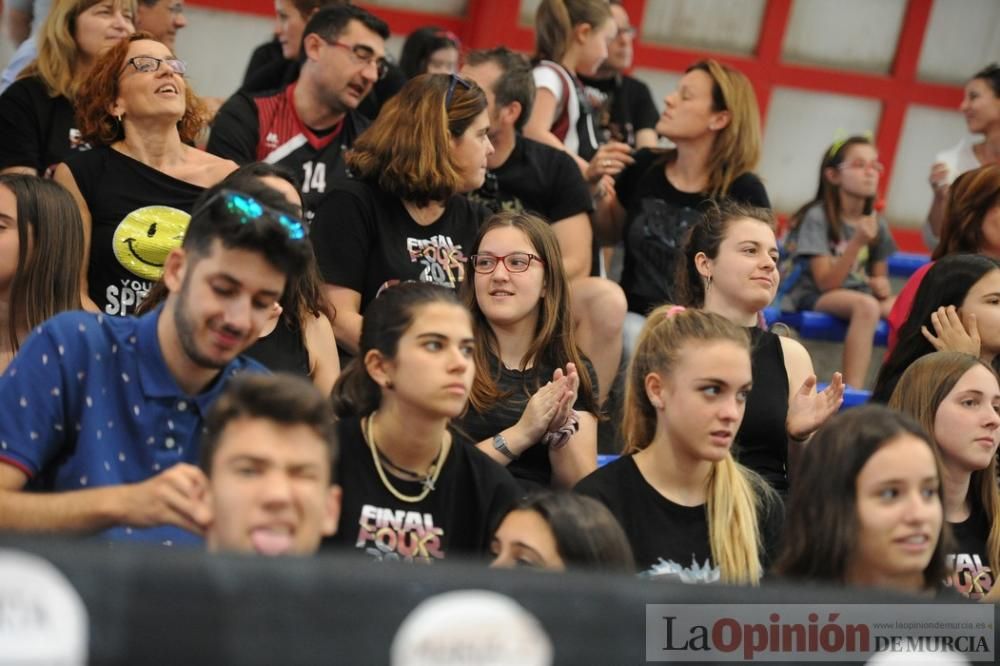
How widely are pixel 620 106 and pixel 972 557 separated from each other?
2813 millimetres

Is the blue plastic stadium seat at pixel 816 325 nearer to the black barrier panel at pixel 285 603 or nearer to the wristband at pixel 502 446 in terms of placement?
the wristband at pixel 502 446

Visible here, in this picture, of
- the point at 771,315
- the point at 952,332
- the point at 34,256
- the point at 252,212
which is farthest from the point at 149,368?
the point at 771,315

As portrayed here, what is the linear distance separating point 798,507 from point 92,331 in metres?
1.12

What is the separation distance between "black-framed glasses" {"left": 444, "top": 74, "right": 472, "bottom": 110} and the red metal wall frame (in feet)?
7.68

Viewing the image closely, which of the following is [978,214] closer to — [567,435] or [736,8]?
[567,435]

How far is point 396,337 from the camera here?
250 cm

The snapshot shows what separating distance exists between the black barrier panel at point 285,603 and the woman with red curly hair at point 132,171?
6.47 feet

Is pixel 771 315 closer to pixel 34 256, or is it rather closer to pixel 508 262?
pixel 508 262

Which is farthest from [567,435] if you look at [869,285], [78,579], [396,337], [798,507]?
[869,285]

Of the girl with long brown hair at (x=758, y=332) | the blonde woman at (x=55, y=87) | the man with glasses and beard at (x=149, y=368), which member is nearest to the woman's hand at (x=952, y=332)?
the girl with long brown hair at (x=758, y=332)

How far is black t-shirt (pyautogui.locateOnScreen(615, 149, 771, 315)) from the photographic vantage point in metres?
4.23

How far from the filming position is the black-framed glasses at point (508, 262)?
10.7ft

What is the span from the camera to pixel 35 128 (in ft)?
12.4

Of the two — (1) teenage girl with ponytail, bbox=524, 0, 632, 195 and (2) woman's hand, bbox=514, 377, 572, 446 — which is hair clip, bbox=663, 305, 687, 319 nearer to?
(2) woman's hand, bbox=514, 377, 572, 446
